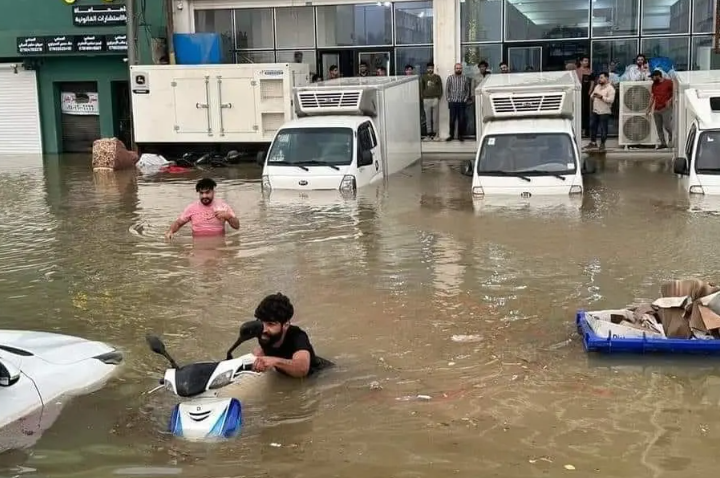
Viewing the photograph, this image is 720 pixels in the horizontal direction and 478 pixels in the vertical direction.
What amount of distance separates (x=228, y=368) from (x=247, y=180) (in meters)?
14.7

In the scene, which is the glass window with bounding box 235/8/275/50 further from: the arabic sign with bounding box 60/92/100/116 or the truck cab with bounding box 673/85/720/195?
the truck cab with bounding box 673/85/720/195

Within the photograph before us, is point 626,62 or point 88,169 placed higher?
point 626,62

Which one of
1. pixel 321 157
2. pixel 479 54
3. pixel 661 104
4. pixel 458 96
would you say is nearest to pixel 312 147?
pixel 321 157

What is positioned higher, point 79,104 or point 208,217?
point 79,104

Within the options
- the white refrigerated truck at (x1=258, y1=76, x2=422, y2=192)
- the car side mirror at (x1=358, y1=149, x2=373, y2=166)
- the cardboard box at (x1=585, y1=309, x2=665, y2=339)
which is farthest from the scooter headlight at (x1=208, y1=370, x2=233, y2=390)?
the car side mirror at (x1=358, y1=149, x2=373, y2=166)

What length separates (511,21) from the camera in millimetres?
26547

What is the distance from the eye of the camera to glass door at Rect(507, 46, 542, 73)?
26.4 metres

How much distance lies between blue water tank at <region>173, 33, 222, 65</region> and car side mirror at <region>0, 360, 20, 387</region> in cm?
2088

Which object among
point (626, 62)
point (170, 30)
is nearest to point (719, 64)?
point (626, 62)

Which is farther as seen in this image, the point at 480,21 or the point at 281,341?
the point at 480,21

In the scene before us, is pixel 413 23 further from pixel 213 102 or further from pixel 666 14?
pixel 666 14

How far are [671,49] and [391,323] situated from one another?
767 inches

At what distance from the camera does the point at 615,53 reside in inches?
1025

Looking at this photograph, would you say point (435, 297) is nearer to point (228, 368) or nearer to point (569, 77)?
point (228, 368)
